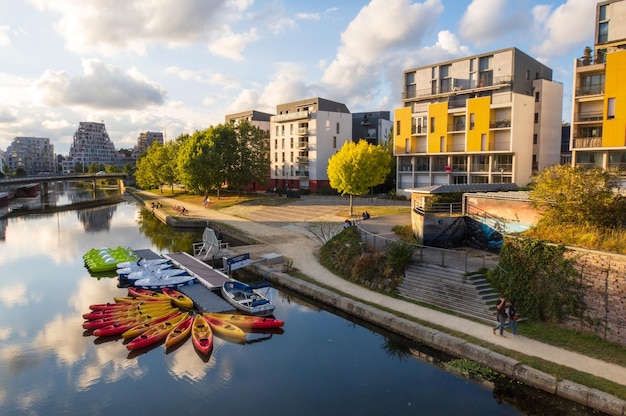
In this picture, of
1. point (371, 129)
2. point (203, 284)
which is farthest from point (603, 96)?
point (371, 129)

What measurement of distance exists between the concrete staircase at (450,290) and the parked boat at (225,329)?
8233 mm

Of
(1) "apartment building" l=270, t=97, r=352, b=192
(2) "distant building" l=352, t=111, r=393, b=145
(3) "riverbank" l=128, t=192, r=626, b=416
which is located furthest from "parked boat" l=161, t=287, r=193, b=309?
(2) "distant building" l=352, t=111, r=393, b=145

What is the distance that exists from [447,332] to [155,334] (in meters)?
12.4

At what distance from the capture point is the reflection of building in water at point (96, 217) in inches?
2021

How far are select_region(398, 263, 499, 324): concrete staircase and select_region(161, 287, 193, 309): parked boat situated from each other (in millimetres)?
11105

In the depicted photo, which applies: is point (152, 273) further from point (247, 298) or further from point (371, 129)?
Result: point (371, 129)

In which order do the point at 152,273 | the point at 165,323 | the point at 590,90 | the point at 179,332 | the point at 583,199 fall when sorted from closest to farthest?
the point at 179,332, the point at 583,199, the point at 165,323, the point at 152,273, the point at 590,90

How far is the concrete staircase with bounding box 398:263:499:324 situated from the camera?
61.1 feet

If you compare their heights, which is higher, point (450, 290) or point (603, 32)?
point (603, 32)

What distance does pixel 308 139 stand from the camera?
74.0 meters

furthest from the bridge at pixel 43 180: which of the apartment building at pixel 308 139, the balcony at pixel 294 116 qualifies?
the balcony at pixel 294 116

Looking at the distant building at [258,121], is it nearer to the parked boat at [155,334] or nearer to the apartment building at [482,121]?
the apartment building at [482,121]

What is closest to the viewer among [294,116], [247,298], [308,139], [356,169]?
[247,298]

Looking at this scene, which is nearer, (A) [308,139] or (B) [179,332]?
(B) [179,332]
